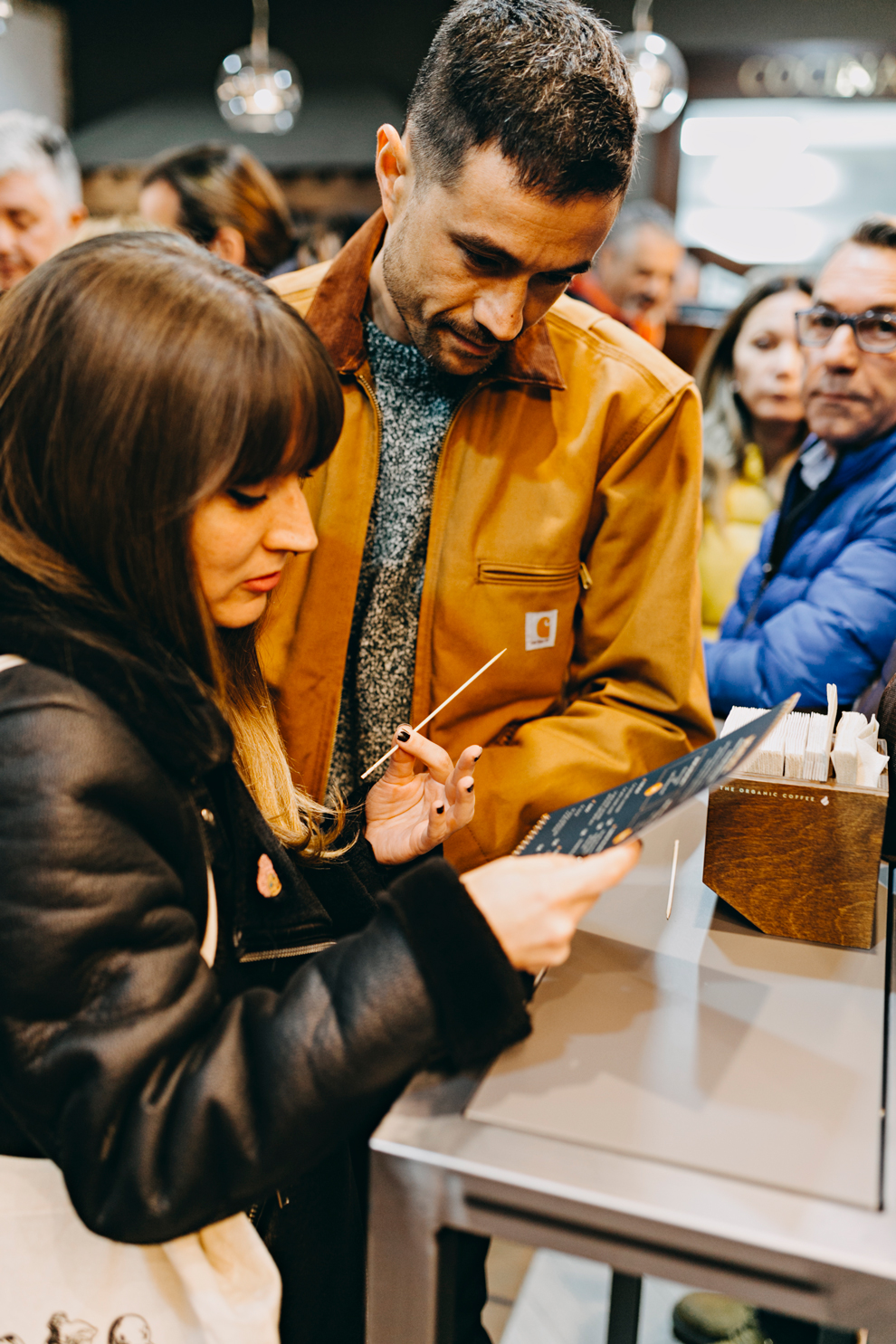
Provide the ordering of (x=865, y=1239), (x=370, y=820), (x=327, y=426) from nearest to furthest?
(x=865, y=1239) < (x=327, y=426) < (x=370, y=820)

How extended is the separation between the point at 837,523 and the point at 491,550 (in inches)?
35.0

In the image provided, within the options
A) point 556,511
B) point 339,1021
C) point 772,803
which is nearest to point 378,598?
point 556,511

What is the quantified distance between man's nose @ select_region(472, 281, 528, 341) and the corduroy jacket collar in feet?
0.43

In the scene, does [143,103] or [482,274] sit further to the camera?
[143,103]

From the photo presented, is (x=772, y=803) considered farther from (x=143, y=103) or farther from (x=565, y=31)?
(x=143, y=103)

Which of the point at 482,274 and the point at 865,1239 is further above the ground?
the point at 482,274

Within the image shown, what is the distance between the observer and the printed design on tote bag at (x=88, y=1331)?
0.85 meters

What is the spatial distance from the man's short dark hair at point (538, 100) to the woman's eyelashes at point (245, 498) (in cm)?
51

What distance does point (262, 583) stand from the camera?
981 mm

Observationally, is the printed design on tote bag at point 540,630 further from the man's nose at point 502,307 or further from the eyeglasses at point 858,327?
the eyeglasses at point 858,327

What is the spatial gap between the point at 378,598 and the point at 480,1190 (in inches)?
32.9

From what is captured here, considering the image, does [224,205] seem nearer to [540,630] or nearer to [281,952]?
[540,630]

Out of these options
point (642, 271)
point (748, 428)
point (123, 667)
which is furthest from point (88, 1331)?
point (642, 271)

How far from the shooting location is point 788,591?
204 cm
